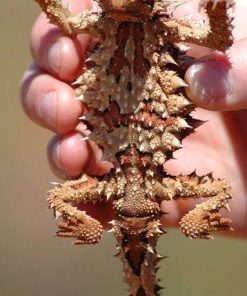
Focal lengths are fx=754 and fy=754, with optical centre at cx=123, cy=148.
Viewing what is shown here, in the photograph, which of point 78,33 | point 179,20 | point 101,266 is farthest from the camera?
point 101,266

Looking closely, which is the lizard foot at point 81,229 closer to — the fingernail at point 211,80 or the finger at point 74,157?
the finger at point 74,157

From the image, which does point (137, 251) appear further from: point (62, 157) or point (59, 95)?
point (59, 95)

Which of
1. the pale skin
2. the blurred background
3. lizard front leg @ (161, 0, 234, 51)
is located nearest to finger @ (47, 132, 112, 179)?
the pale skin

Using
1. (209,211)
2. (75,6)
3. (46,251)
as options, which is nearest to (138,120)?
(209,211)

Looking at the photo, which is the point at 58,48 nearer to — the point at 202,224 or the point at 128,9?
the point at 128,9

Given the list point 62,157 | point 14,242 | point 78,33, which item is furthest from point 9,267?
point 78,33
